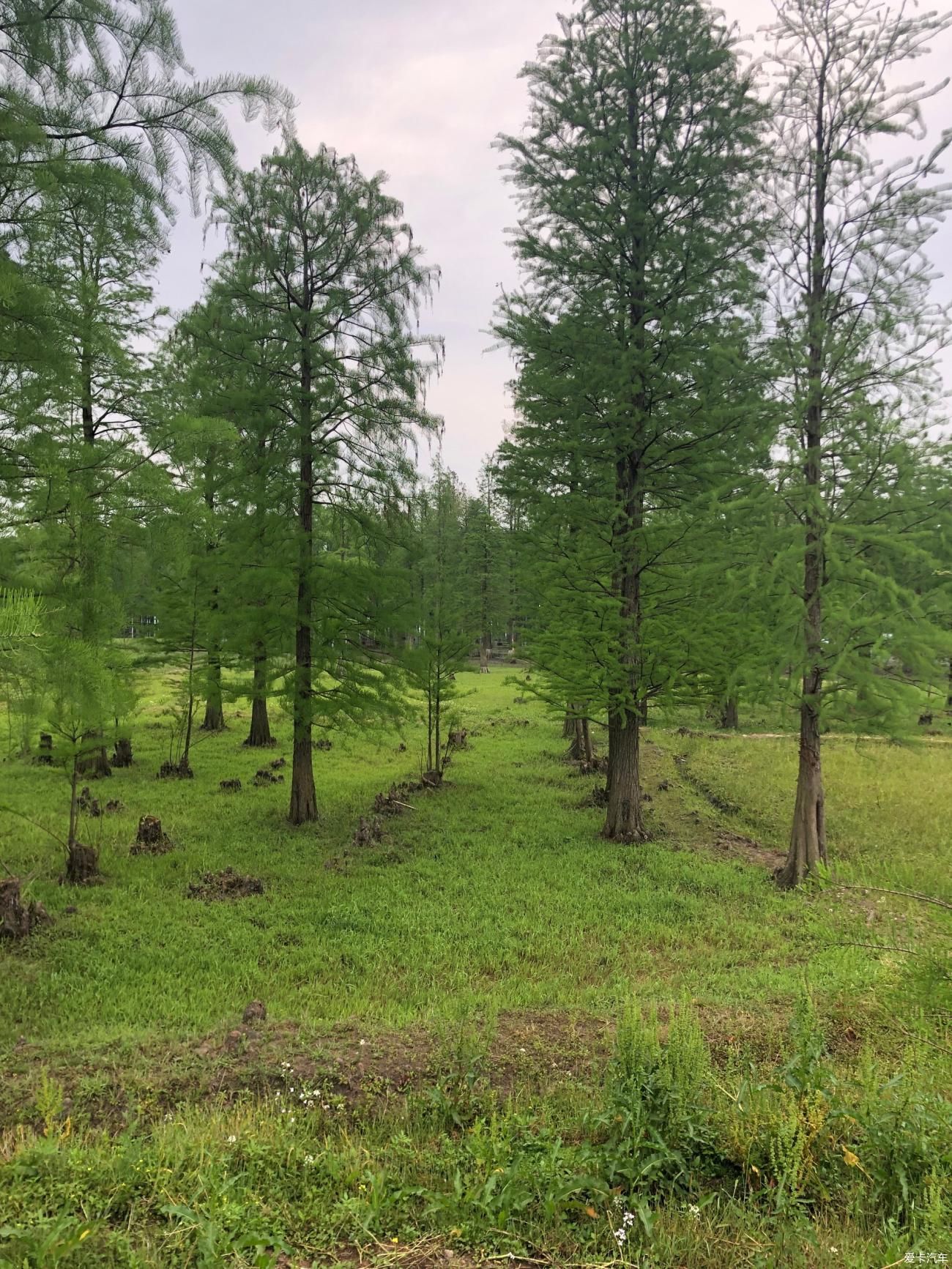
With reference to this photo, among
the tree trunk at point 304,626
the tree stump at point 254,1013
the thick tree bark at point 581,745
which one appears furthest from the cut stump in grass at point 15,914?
the thick tree bark at point 581,745

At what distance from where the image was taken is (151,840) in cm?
1065

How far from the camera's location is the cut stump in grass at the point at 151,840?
10.4m

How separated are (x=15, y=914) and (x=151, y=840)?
10.5 feet

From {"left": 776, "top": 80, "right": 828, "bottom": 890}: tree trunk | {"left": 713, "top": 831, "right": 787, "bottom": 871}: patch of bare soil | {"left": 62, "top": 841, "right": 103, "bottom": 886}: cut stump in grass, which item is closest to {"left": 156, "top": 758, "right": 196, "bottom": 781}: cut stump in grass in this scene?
{"left": 62, "top": 841, "right": 103, "bottom": 886}: cut stump in grass

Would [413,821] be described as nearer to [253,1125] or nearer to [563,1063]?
[563,1063]

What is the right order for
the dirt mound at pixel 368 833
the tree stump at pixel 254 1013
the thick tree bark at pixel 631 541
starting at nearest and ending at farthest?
1. the tree stump at pixel 254 1013
2. the thick tree bark at pixel 631 541
3. the dirt mound at pixel 368 833

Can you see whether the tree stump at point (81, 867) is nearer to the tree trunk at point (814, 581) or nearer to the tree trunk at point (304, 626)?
the tree trunk at point (304, 626)

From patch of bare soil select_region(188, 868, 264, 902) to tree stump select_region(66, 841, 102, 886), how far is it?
1479mm

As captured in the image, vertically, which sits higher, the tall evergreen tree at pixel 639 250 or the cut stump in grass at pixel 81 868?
the tall evergreen tree at pixel 639 250

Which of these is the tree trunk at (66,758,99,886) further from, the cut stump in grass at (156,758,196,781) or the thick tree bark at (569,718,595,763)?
the thick tree bark at (569,718,595,763)

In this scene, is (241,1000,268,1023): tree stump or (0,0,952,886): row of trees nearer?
(241,1000,268,1023): tree stump

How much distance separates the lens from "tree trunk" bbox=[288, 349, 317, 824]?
Answer: 37.3 feet

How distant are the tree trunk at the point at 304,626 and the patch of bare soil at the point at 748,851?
8167 mm

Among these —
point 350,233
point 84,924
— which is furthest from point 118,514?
point 350,233
